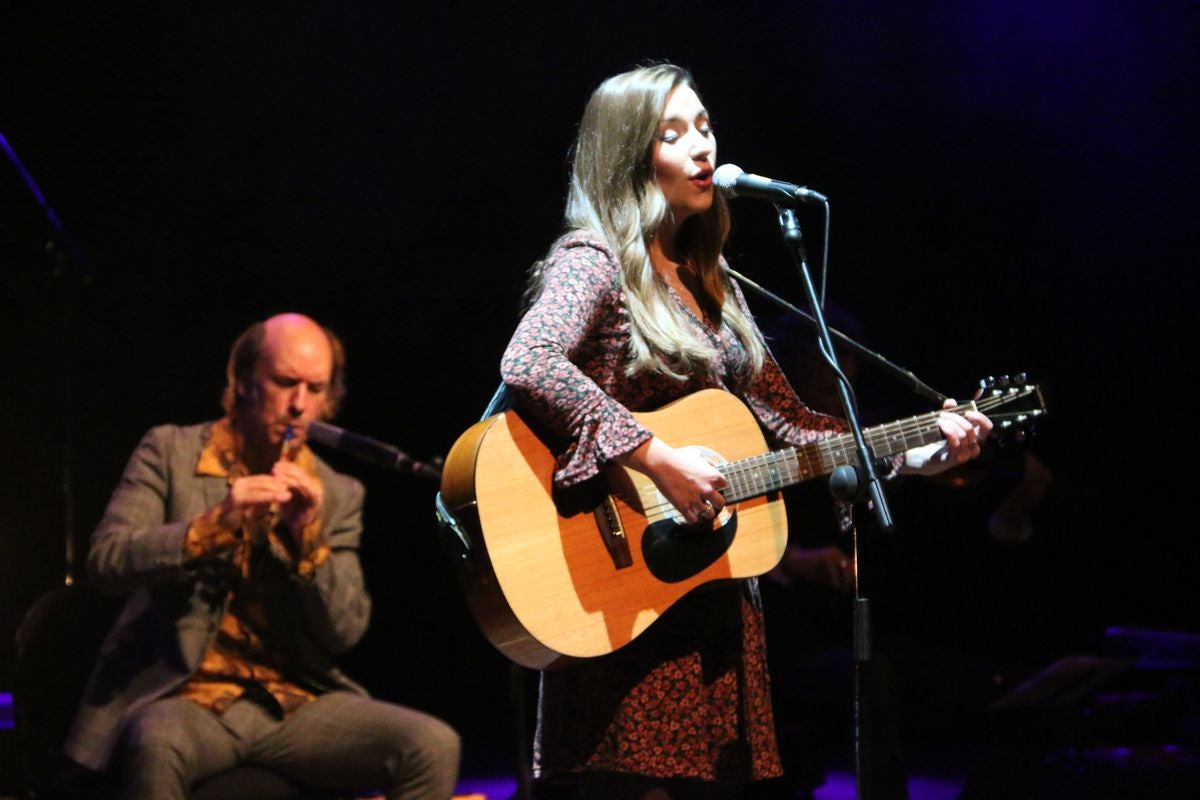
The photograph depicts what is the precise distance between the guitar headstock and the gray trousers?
1.80m

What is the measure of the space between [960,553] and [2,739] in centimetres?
370

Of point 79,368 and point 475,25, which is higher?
point 475,25

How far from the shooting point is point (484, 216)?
5.81 metres

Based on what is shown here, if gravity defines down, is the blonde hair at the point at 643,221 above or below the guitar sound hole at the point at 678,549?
above

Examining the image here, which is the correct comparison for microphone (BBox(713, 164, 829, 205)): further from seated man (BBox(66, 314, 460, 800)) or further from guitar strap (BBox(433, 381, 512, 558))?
seated man (BBox(66, 314, 460, 800))

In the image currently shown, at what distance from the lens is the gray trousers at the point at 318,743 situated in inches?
132

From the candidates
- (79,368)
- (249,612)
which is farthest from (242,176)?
(249,612)

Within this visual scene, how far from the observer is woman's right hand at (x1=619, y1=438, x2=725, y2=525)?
7.79 feet

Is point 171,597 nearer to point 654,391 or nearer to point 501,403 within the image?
point 501,403

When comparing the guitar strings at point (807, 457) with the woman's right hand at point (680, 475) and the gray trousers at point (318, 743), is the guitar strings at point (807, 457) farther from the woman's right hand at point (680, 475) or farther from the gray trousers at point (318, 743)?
the gray trousers at point (318, 743)

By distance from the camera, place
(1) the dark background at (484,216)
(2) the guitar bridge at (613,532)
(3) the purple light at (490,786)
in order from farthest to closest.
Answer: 1. (3) the purple light at (490,786)
2. (1) the dark background at (484,216)
3. (2) the guitar bridge at (613,532)

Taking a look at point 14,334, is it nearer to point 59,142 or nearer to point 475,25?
point 59,142

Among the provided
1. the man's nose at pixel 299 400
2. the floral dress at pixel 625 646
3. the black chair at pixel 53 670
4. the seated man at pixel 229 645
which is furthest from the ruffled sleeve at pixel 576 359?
the man's nose at pixel 299 400

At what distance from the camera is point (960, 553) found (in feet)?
17.1
